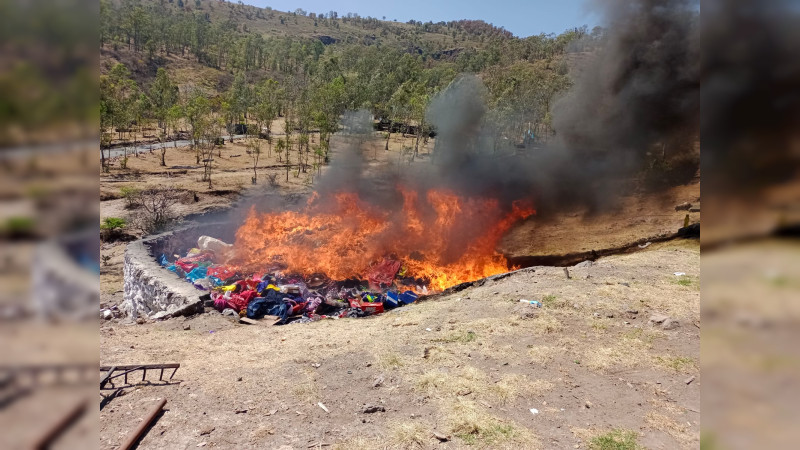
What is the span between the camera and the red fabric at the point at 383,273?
1428 cm

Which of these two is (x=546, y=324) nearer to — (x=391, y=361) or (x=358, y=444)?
(x=391, y=361)

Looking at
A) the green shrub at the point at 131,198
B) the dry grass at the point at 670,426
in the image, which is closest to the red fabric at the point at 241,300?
the dry grass at the point at 670,426

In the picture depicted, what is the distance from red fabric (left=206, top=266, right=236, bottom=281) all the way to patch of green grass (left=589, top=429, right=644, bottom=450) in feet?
35.5

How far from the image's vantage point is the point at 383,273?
48.6ft

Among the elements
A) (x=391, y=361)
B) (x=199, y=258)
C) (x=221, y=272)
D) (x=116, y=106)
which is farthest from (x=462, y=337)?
(x=116, y=106)

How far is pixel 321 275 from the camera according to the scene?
14336mm

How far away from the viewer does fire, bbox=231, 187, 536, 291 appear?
15.2 metres

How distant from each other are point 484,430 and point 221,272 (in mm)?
10194

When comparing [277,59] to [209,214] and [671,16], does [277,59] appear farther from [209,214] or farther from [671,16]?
[671,16]

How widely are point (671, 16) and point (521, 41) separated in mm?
66562

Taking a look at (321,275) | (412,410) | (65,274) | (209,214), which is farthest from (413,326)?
(209,214)

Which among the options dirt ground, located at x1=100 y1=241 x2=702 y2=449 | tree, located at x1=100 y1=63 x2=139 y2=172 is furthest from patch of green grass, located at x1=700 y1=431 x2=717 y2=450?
tree, located at x1=100 y1=63 x2=139 y2=172

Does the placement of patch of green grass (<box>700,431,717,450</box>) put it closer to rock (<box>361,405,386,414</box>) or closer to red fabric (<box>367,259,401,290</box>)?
rock (<box>361,405,386,414</box>)

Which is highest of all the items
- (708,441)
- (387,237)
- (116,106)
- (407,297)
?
(116,106)
